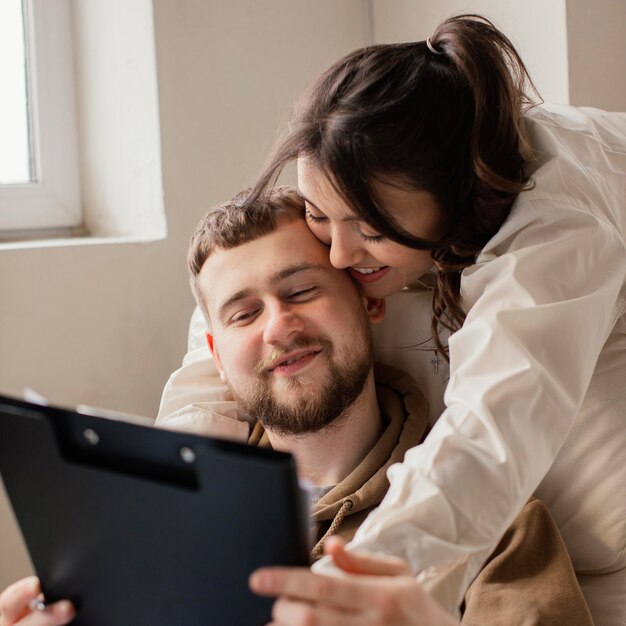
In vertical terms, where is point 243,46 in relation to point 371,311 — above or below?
above

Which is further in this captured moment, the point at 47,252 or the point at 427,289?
the point at 47,252

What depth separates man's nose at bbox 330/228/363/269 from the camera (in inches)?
52.9

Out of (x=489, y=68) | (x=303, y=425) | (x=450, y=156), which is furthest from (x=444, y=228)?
(x=303, y=425)

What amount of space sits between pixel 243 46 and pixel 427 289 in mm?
784

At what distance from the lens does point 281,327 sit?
1.39 metres

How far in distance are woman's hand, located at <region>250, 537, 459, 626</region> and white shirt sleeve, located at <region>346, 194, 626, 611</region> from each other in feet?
0.71

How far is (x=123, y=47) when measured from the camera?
6.51ft

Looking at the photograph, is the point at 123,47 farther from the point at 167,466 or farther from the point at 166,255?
the point at 167,466

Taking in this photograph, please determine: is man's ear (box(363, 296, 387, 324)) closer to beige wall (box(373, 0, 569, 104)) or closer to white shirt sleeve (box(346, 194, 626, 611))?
white shirt sleeve (box(346, 194, 626, 611))

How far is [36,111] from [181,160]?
1.19 ft

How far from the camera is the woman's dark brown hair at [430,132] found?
126 centimetres

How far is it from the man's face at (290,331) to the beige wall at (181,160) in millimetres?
450

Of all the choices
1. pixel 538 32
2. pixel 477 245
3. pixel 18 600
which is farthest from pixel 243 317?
pixel 538 32

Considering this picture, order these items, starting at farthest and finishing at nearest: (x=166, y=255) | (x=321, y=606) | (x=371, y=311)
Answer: (x=166, y=255) → (x=371, y=311) → (x=321, y=606)
